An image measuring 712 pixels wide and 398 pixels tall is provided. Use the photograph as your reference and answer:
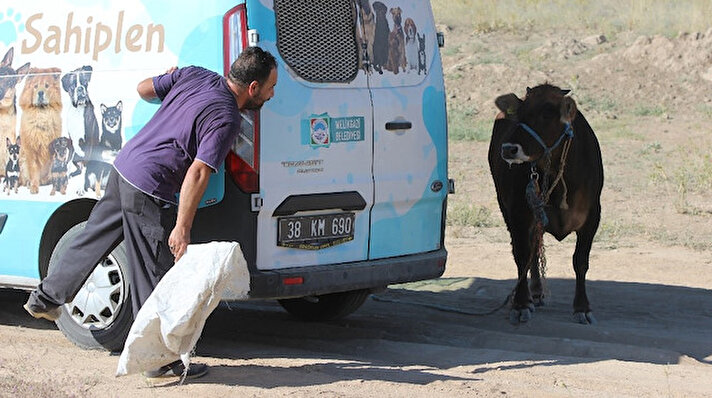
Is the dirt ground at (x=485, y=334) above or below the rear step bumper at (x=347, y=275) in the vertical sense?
below

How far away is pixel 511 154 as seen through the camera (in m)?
8.32

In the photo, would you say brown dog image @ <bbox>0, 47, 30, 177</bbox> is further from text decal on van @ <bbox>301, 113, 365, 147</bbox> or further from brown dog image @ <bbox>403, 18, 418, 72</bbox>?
brown dog image @ <bbox>403, 18, 418, 72</bbox>

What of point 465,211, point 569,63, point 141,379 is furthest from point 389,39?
point 569,63

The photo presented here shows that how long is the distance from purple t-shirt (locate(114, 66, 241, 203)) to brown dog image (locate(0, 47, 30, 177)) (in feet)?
4.54

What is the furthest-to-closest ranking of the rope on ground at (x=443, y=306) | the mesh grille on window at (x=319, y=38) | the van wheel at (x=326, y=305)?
the rope on ground at (x=443, y=306), the van wheel at (x=326, y=305), the mesh grille on window at (x=319, y=38)

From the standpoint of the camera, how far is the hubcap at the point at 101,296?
7.05 m

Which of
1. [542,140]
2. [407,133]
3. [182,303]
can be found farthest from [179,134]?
[542,140]

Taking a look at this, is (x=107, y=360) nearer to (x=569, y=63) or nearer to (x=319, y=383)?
(x=319, y=383)

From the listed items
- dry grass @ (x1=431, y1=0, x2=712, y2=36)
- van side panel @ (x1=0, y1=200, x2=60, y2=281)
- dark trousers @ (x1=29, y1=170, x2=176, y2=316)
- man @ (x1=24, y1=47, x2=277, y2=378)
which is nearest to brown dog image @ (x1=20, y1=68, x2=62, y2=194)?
van side panel @ (x1=0, y1=200, x2=60, y2=281)

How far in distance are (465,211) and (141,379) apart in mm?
7751

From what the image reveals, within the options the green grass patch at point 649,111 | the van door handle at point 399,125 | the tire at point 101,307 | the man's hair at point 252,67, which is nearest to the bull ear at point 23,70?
the tire at point 101,307

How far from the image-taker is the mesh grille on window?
679 centimetres

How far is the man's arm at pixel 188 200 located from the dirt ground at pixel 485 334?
2.57 ft

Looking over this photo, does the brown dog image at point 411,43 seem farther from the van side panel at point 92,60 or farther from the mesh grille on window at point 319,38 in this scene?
the van side panel at point 92,60
